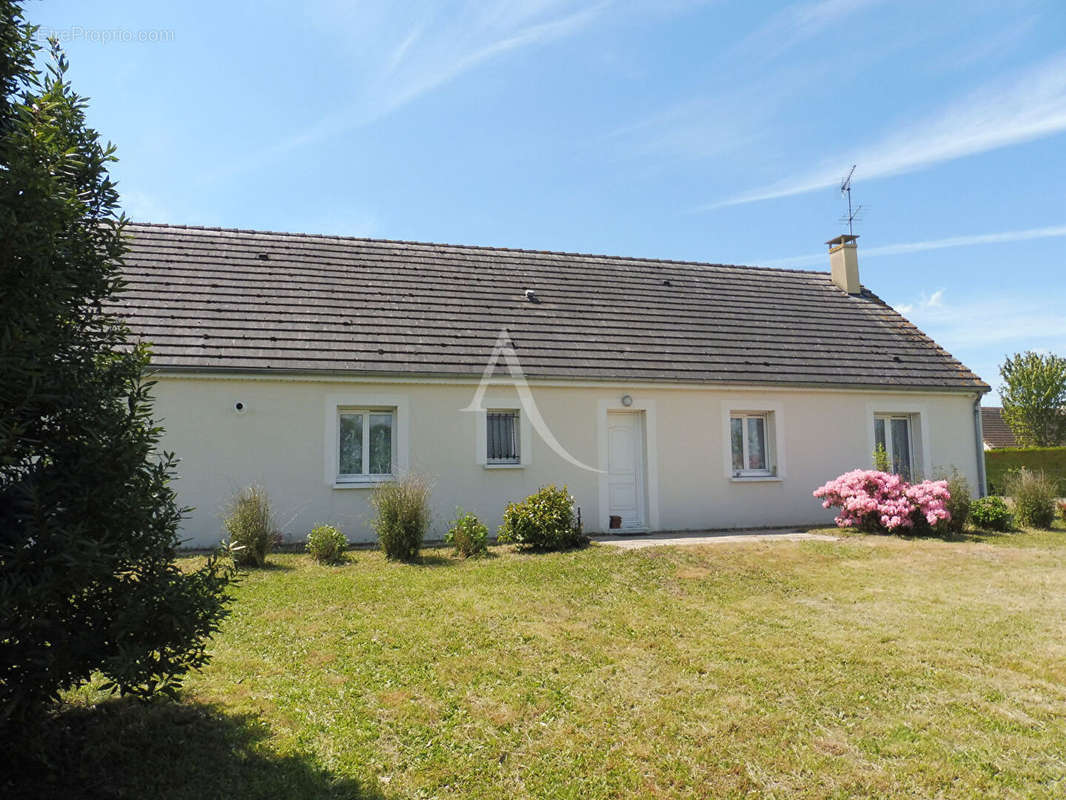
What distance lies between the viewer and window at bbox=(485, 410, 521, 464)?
12930mm

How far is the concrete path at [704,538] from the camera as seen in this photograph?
1162 cm

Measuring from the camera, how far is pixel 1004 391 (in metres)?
40.1

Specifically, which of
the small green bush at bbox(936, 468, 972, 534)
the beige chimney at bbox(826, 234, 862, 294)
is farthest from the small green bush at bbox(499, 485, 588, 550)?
the beige chimney at bbox(826, 234, 862, 294)

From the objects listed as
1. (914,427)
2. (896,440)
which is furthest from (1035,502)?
(896,440)

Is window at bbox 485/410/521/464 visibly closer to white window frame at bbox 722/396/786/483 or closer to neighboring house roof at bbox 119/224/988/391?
neighboring house roof at bbox 119/224/988/391

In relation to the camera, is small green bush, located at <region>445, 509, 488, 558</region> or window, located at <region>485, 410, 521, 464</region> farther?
window, located at <region>485, 410, 521, 464</region>

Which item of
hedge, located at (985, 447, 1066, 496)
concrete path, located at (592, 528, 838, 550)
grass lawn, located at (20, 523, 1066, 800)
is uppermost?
hedge, located at (985, 447, 1066, 496)

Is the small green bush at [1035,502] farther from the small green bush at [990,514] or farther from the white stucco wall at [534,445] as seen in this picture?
the white stucco wall at [534,445]

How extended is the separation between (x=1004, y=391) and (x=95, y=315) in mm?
47080

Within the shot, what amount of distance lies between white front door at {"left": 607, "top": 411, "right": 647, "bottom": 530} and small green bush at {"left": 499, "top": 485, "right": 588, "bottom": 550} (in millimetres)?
2526

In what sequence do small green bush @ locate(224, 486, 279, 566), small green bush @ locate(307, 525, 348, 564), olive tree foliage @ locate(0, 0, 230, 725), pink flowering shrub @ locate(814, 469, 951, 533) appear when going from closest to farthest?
olive tree foliage @ locate(0, 0, 230, 725)
small green bush @ locate(224, 486, 279, 566)
small green bush @ locate(307, 525, 348, 564)
pink flowering shrub @ locate(814, 469, 951, 533)

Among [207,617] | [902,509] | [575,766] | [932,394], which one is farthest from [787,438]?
[207,617]

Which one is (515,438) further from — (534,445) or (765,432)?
(765,432)

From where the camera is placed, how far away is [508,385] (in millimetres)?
12914
